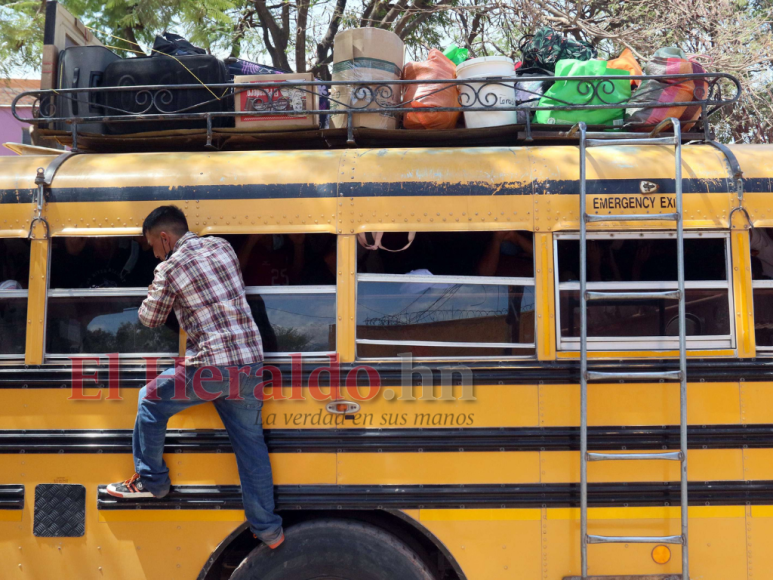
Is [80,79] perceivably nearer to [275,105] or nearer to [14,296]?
[275,105]

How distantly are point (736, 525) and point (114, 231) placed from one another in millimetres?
3477

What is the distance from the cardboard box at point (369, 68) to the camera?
368cm

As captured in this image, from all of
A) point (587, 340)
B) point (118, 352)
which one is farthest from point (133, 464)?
point (587, 340)

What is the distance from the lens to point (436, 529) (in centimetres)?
307

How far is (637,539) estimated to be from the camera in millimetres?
2982

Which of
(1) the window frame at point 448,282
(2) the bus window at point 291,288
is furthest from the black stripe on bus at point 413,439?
(2) the bus window at point 291,288

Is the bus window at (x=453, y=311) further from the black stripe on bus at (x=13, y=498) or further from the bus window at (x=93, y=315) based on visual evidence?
the black stripe on bus at (x=13, y=498)

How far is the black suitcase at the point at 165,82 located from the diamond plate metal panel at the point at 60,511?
2.08m

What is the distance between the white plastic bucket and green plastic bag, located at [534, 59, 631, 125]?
215 mm

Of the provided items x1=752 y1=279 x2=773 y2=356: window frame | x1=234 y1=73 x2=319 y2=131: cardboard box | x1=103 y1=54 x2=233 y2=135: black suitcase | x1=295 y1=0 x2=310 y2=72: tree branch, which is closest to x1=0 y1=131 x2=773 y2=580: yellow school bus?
x1=752 y1=279 x2=773 y2=356: window frame

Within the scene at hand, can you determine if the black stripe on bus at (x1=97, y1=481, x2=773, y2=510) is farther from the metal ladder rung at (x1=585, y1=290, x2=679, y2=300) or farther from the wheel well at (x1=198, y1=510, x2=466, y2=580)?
the metal ladder rung at (x1=585, y1=290, x2=679, y2=300)

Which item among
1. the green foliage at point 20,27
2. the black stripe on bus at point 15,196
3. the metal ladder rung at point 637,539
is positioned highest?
the green foliage at point 20,27

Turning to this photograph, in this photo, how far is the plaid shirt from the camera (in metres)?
3.02

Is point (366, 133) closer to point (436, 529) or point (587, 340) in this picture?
point (587, 340)
